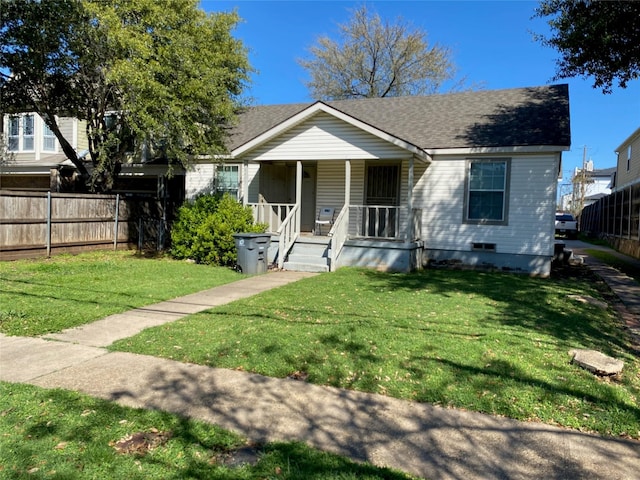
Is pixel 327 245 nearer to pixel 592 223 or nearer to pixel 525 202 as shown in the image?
pixel 525 202

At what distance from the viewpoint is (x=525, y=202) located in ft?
37.8

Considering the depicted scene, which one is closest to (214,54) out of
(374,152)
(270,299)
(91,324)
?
(374,152)

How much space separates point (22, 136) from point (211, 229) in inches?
596

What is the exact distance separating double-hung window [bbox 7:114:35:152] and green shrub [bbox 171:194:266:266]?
13181mm

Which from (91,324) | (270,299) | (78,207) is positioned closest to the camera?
(91,324)

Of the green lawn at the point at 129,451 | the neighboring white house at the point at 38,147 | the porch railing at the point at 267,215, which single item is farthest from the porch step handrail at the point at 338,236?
the neighboring white house at the point at 38,147

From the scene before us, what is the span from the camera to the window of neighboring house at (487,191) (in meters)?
11.8

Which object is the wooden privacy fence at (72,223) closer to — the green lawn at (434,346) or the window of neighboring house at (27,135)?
the green lawn at (434,346)

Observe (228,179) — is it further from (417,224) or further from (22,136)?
(22,136)

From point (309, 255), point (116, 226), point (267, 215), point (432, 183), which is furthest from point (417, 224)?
point (116, 226)

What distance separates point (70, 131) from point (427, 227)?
17.2m

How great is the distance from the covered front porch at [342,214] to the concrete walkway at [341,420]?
7242 mm

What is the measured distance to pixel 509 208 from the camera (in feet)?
38.3

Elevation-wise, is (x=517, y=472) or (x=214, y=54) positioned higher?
(x=214, y=54)
